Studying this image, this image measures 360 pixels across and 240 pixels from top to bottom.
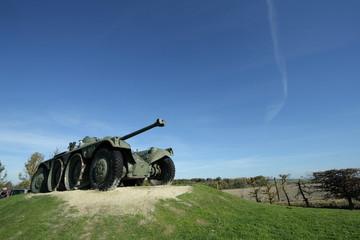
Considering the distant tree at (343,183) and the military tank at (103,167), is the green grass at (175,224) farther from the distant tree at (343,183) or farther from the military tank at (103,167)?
the distant tree at (343,183)

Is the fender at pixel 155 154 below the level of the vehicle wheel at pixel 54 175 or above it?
above

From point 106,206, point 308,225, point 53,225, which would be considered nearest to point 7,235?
point 53,225

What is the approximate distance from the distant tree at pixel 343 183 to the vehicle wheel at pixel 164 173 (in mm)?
9794

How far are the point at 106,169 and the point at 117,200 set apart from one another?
2132 millimetres

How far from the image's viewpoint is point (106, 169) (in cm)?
1020

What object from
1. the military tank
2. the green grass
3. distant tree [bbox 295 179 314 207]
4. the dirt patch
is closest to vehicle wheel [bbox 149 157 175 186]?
the military tank

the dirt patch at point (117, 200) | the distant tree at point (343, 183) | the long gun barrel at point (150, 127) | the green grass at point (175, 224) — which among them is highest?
the long gun barrel at point (150, 127)

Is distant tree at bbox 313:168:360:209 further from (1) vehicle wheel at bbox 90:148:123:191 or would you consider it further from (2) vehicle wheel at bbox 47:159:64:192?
(2) vehicle wheel at bbox 47:159:64:192

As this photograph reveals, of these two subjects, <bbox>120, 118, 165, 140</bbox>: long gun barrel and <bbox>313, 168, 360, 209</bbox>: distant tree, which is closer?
<bbox>120, 118, 165, 140</bbox>: long gun barrel

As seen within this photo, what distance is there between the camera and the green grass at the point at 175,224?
628 centimetres

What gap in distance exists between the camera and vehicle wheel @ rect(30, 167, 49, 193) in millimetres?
14227

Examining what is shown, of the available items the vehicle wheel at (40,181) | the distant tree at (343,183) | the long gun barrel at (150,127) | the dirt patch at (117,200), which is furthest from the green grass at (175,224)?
the distant tree at (343,183)

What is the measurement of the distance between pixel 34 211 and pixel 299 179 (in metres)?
16.1

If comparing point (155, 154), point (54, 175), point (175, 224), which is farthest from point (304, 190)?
point (54, 175)
